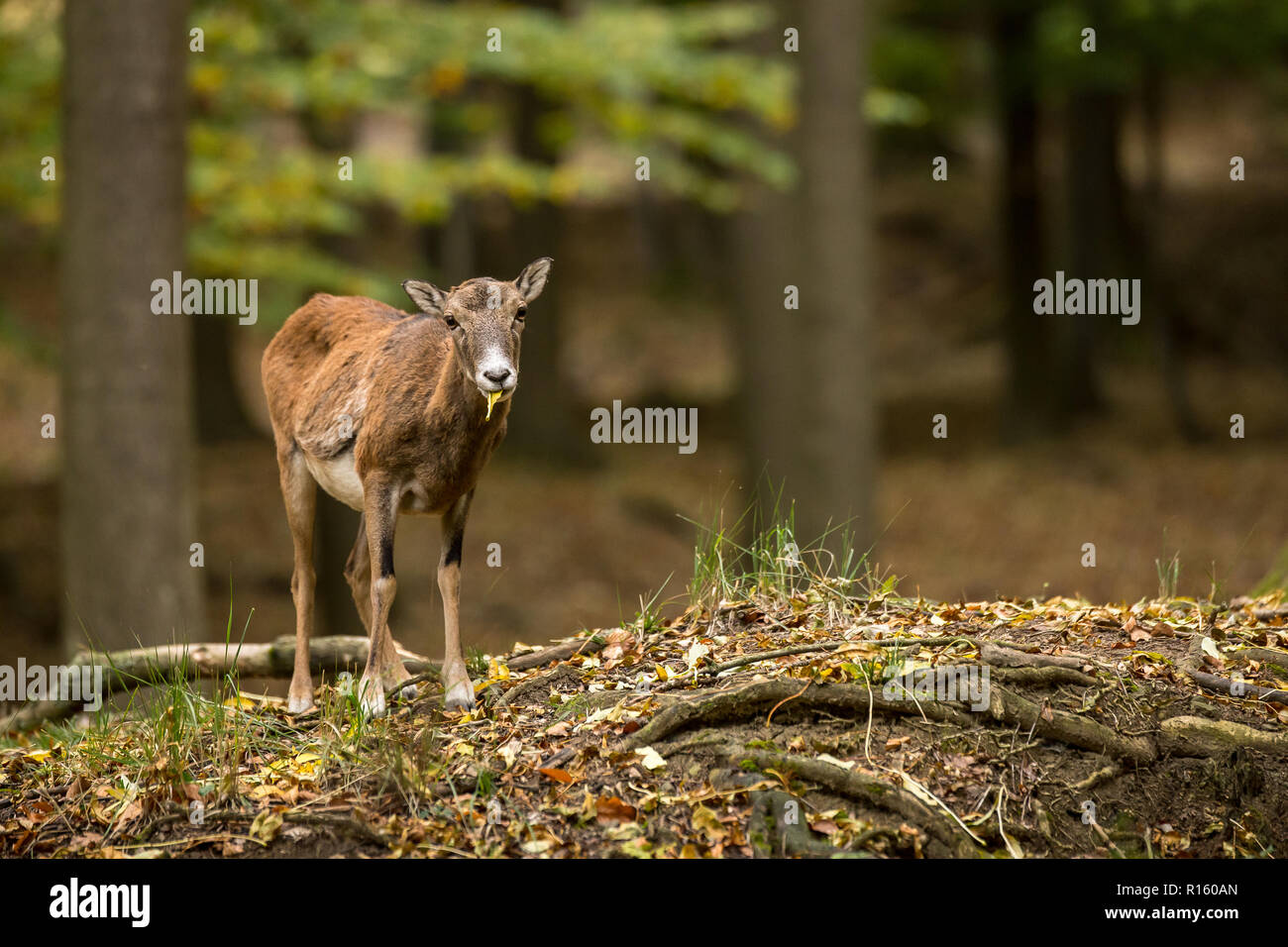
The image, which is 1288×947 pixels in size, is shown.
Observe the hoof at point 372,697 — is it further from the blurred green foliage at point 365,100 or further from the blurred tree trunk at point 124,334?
the blurred green foliage at point 365,100

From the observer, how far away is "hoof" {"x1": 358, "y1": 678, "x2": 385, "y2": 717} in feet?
17.0

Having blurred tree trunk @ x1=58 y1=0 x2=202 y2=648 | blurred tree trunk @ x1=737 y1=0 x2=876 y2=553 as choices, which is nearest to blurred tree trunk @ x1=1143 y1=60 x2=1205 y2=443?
blurred tree trunk @ x1=737 y1=0 x2=876 y2=553

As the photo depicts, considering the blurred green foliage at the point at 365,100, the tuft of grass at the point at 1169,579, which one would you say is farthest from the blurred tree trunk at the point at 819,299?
the tuft of grass at the point at 1169,579

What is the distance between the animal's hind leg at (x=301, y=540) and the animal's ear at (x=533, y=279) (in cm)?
166

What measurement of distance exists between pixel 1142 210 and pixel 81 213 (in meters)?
22.4

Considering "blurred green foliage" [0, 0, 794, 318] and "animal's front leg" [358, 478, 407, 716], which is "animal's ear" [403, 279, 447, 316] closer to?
Answer: "animal's front leg" [358, 478, 407, 716]

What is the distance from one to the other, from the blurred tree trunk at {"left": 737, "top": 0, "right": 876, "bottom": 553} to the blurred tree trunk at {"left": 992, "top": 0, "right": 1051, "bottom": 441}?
31.7 feet

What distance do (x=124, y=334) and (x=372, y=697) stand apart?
5.29 m

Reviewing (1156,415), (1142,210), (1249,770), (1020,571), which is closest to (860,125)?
(1020,571)

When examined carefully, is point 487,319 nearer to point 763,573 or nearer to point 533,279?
point 533,279

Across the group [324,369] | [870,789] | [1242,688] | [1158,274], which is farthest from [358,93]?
[1158,274]

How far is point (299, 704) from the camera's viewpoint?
5.85 m

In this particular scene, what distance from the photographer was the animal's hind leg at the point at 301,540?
19.4 feet

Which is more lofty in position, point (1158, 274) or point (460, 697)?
point (1158, 274)
